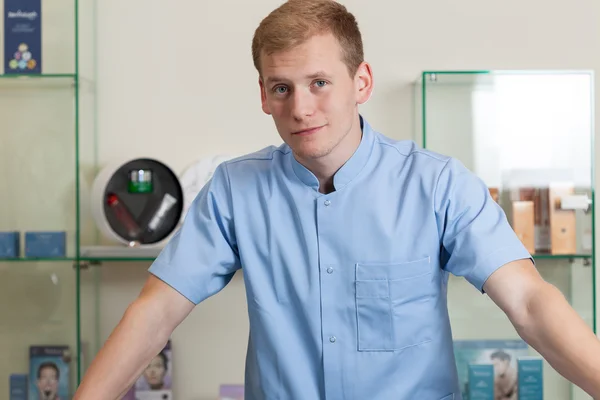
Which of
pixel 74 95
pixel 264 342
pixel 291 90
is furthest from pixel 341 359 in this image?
pixel 74 95

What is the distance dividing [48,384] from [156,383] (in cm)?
33

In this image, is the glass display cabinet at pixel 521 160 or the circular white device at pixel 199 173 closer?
the glass display cabinet at pixel 521 160

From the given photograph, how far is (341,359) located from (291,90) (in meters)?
0.48

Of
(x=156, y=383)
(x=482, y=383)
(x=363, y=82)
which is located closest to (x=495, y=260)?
(x=363, y=82)

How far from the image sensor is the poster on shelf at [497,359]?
2570 mm

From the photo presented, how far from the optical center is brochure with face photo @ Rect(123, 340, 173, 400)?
8.97 ft

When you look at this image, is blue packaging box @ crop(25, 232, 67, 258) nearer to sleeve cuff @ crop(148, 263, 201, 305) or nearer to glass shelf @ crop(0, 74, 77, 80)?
glass shelf @ crop(0, 74, 77, 80)

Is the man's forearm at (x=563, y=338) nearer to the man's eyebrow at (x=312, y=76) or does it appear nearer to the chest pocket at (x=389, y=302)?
the chest pocket at (x=389, y=302)

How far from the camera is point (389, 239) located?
5.06 ft

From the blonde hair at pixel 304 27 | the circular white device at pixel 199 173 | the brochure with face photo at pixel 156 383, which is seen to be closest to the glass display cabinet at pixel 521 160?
Answer: the circular white device at pixel 199 173

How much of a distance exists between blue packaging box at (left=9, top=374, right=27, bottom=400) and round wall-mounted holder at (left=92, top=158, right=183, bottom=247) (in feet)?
1.69

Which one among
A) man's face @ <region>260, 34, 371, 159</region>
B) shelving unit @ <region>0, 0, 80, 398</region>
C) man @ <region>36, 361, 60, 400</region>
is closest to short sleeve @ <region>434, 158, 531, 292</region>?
man's face @ <region>260, 34, 371, 159</region>

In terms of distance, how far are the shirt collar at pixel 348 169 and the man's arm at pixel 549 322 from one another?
1.06ft

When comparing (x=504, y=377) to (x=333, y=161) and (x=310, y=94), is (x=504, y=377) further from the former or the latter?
(x=310, y=94)
